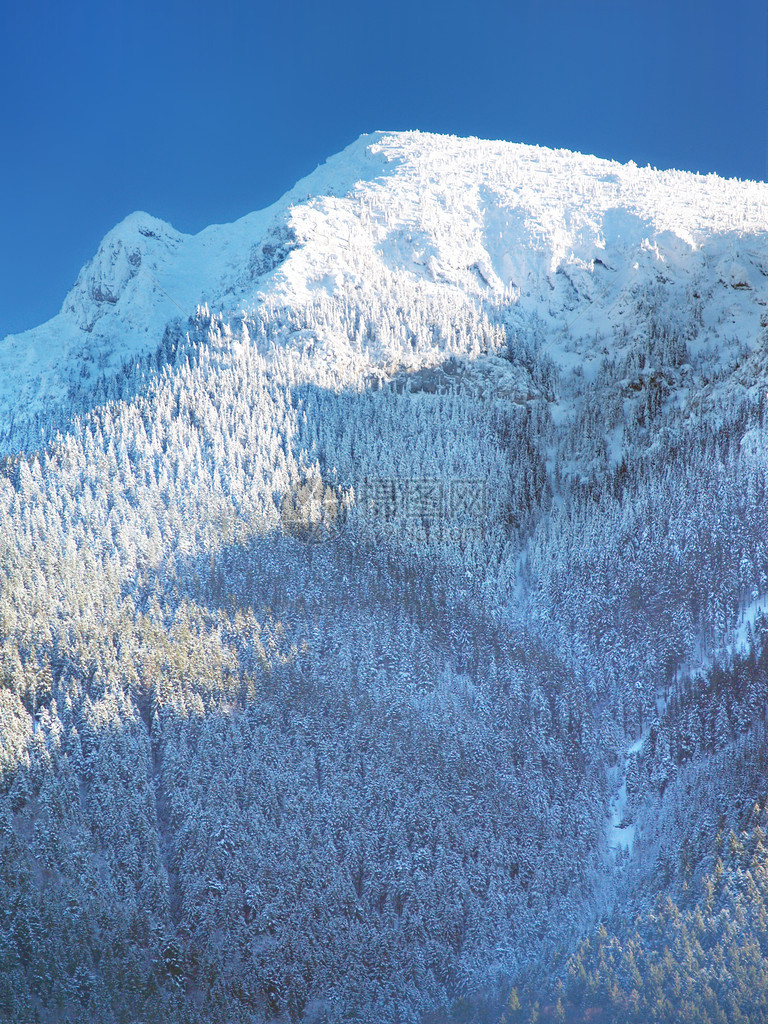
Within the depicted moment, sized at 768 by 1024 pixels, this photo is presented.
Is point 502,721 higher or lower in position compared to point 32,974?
higher

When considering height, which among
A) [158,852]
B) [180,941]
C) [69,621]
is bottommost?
[180,941]

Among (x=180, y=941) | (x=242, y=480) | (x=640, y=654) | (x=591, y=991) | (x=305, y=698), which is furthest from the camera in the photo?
(x=242, y=480)

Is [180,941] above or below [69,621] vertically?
below

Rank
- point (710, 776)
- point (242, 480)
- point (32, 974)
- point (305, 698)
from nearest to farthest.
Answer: point (32, 974) < point (710, 776) < point (305, 698) < point (242, 480)

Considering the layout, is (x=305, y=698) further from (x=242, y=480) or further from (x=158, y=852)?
(x=242, y=480)

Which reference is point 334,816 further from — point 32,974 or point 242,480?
point 242,480

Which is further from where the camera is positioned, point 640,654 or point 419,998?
point 640,654

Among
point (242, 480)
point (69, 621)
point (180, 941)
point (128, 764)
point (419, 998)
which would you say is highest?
point (242, 480)

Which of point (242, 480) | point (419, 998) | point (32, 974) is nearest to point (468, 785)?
point (419, 998)

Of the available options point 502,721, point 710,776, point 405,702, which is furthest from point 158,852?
point 710,776
